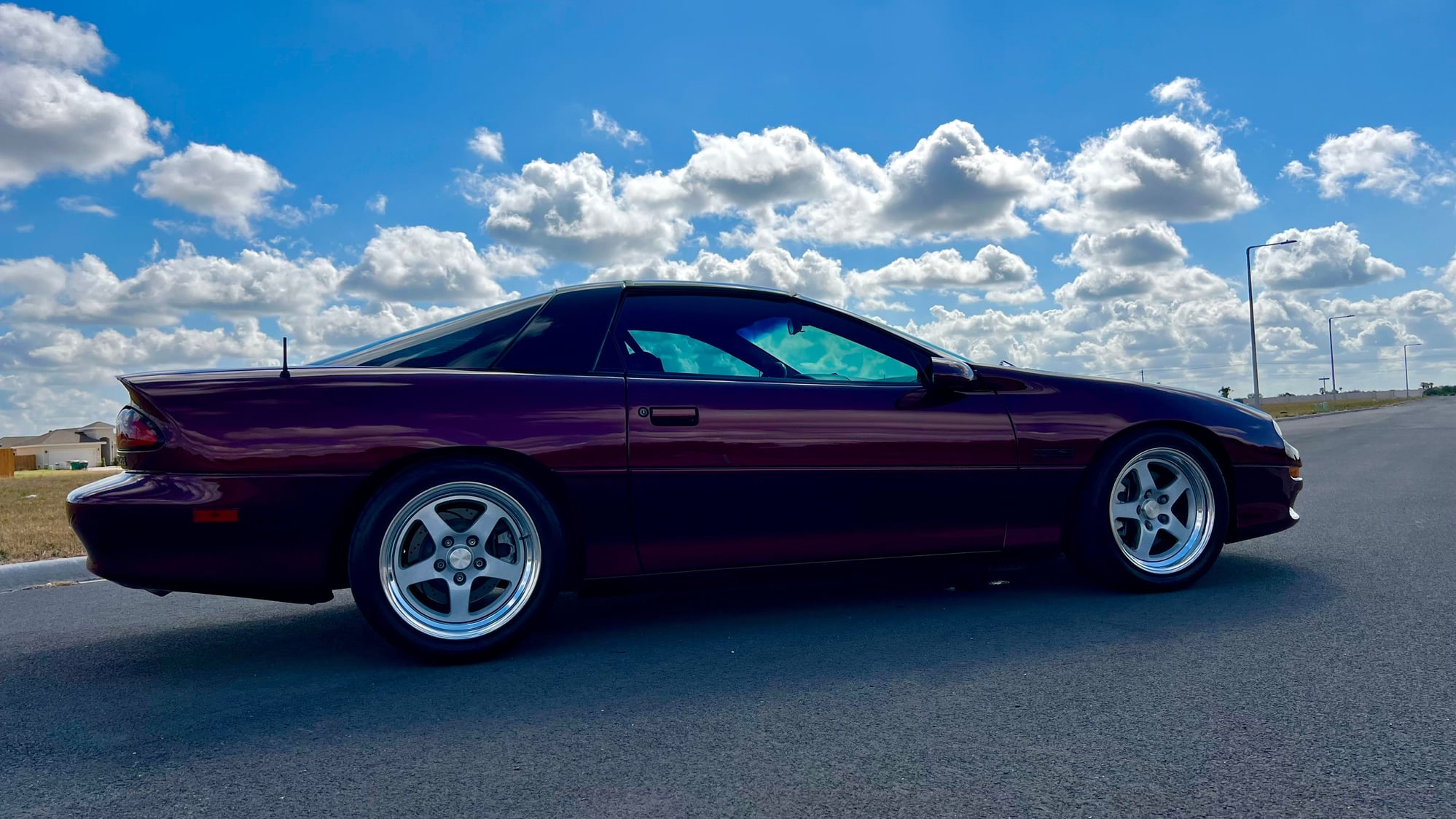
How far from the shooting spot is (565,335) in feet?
12.6

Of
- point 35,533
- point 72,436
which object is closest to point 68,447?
point 72,436

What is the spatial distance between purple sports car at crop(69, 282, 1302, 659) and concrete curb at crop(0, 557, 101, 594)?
2847 millimetres

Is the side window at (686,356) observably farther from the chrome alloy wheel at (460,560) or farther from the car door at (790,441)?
the chrome alloy wheel at (460,560)

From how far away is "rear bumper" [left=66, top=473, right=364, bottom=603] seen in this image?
3.35 metres

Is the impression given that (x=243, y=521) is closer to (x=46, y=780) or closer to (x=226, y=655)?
(x=226, y=655)

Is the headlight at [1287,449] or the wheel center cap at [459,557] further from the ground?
the headlight at [1287,449]

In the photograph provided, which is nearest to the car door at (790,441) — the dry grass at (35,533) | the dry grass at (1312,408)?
the dry grass at (35,533)

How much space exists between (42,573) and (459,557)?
164 inches

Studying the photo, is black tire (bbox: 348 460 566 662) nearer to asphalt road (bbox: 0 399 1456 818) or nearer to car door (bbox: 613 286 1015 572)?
asphalt road (bbox: 0 399 1456 818)

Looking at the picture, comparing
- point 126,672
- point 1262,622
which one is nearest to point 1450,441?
point 1262,622

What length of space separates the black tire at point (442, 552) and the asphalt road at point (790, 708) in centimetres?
10

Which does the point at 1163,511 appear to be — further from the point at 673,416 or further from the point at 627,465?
the point at 627,465

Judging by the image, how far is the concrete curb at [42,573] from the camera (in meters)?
5.76

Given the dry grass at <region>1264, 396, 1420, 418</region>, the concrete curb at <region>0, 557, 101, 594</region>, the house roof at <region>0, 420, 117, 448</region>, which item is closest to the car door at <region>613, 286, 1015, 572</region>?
the concrete curb at <region>0, 557, 101, 594</region>
